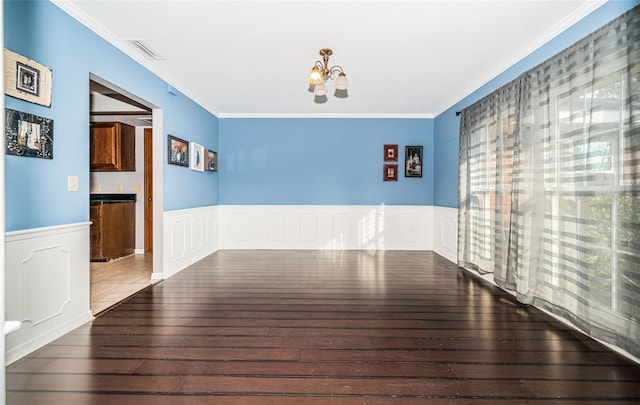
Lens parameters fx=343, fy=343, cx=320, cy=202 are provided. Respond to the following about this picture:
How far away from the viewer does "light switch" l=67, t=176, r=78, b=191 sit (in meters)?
2.66

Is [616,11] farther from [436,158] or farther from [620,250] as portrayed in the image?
[436,158]

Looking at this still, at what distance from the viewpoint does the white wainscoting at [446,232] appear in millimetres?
5250

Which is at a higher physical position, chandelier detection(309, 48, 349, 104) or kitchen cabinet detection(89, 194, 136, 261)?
chandelier detection(309, 48, 349, 104)

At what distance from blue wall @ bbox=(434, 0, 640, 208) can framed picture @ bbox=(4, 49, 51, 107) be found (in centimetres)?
398

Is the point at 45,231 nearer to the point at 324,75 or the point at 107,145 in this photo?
the point at 324,75

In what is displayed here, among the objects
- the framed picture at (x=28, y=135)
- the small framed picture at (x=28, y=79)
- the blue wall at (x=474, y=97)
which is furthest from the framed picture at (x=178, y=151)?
the blue wall at (x=474, y=97)

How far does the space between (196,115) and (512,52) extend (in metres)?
4.20

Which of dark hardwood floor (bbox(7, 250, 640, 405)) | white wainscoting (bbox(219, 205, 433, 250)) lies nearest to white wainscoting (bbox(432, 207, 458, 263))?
white wainscoting (bbox(219, 205, 433, 250))

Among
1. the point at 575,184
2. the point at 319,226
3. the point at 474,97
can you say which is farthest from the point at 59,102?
the point at 474,97

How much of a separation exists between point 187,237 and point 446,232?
Answer: 400cm

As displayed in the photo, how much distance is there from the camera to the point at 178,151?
14.8 feet

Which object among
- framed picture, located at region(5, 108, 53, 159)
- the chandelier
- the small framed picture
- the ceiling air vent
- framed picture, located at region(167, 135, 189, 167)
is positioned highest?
the ceiling air vent

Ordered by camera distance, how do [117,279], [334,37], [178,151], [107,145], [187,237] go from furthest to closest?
[107,145], [187,237], [178,151], [117,279], [334,37]

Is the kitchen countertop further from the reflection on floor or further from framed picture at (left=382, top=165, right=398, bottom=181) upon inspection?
framed picture at (left=382, top=165, right=398, bottom=181)
